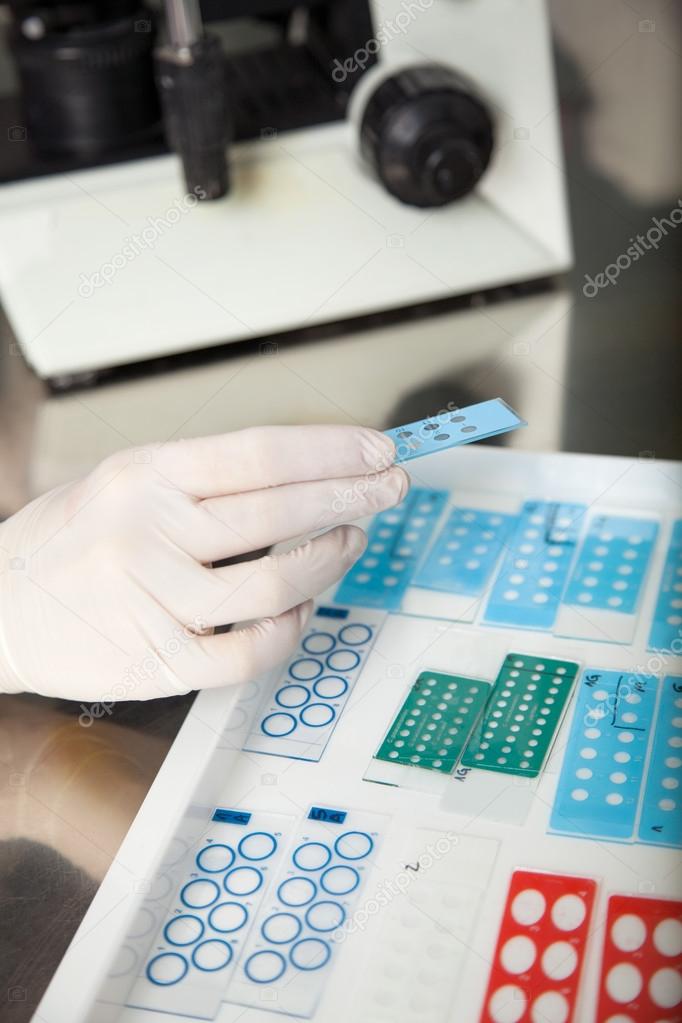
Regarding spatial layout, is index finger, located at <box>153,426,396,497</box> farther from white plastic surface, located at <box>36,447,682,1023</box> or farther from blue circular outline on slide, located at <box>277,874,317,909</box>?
blue circular outline on slide, located at <box>277,874,317,909</box>

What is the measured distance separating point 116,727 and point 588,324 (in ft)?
2.36

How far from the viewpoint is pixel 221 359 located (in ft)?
4.09

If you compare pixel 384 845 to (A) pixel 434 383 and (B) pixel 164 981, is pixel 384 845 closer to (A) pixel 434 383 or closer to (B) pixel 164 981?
(B) pixel 164 981

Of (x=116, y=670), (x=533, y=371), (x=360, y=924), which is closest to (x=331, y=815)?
(x=360, y=924)

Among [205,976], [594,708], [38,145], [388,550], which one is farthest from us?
[38,145]

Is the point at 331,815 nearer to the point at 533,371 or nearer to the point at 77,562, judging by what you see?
the point at 77,562

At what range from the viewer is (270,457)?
76 centimetres
